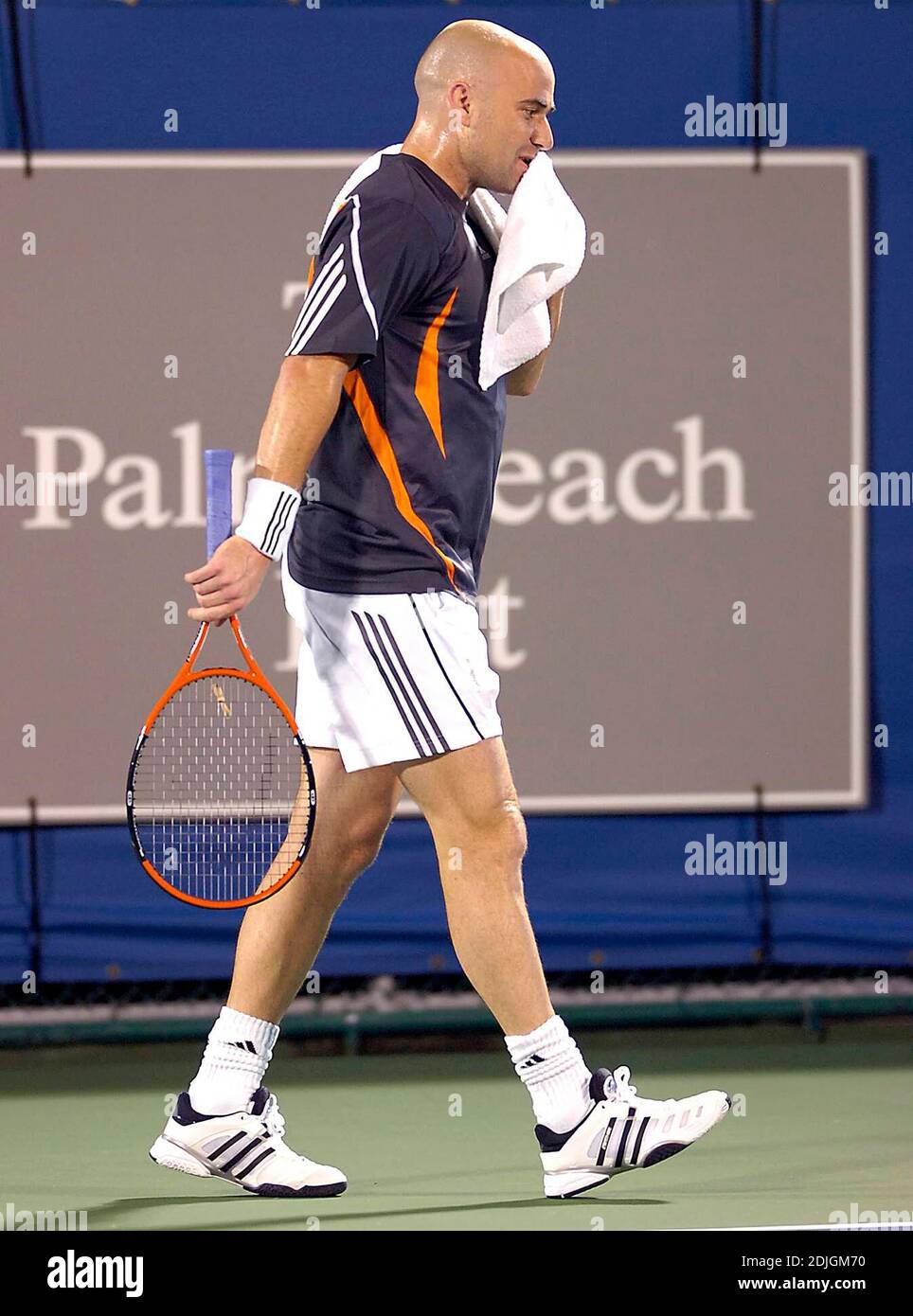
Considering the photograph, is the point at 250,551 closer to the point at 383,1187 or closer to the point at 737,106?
the point at 383,1187

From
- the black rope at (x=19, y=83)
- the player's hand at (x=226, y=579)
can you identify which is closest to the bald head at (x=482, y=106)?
the player's hand at (x=226, y=579)

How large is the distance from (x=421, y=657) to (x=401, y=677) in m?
0.04

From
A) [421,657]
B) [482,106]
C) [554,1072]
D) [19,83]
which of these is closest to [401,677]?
[421,657]

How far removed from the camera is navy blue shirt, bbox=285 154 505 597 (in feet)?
10.8

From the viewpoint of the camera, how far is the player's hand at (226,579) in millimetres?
3105

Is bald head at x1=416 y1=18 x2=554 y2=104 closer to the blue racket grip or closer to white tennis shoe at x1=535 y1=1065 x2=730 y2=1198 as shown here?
the blue racket grip

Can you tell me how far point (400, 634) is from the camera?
10.9 feet

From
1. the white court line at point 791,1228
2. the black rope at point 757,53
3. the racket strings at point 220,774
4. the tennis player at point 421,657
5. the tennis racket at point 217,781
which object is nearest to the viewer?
the white court line at point 791,1228

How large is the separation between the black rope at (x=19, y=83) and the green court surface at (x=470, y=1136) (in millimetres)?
2088

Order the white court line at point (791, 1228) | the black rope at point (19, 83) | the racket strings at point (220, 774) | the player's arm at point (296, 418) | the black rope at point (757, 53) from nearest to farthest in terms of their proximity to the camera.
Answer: the white court line at point (791, 1228) → the player's arm at point (296, 418) → the racket strings at point (220, 774) → the black rope at point (19, 83) → the black rope at point (757, 53)

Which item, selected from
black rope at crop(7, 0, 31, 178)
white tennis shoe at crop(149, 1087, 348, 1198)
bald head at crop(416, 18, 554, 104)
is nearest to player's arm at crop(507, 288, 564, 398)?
bald head at crop(416, 18, 554, 104)

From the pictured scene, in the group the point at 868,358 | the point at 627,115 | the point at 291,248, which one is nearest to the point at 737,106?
the point at 627,115

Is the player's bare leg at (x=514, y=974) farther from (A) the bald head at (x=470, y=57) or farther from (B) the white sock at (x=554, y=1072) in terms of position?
(A) the bald head at (x=470, y=57)

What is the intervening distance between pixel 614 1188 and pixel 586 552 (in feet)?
5.90
